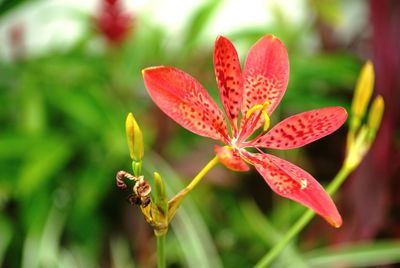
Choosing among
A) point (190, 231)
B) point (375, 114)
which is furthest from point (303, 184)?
point (190, 231)

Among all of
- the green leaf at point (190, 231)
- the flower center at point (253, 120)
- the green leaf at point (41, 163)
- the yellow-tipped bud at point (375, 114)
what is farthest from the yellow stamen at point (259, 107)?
the green leaf at point (41, 163)

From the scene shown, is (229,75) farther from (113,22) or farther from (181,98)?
(113,22)

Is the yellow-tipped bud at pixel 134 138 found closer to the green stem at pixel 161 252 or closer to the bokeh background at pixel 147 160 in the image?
the green stem at pixel 161 252

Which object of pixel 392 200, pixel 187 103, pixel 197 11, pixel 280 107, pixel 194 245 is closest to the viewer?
pixel 187 103

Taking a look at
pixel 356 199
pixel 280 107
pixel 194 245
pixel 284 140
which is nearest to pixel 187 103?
pixel 284 140

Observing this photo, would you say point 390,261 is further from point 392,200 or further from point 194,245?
point 194,245

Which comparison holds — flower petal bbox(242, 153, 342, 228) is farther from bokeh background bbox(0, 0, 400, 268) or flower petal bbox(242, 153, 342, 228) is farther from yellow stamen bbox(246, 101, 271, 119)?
bokeh background bbox(0, 0, 400, 268)
